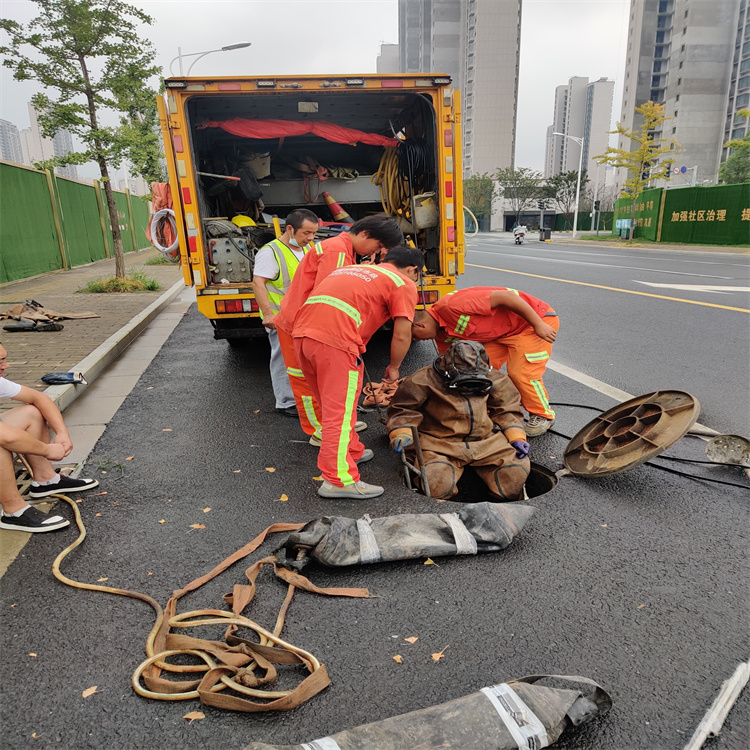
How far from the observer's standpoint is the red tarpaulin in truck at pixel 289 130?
682 cm

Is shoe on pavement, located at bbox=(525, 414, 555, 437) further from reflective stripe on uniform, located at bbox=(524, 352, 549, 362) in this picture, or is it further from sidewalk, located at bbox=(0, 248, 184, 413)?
sidewalk, located at bbox=(0, 248, 184, 413)

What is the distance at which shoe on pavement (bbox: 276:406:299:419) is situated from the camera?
500 centimetres

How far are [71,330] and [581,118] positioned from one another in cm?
16069

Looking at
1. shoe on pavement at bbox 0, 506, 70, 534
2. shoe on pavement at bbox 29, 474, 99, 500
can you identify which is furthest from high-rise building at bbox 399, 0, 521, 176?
shoe on pavement at bbox 0, 506, 70, 534

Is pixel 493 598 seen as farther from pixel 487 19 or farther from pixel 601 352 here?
pixel 487 19

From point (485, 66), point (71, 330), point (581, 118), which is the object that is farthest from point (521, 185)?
point (581, 118)

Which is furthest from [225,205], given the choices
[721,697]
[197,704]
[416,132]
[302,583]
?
[721,697]

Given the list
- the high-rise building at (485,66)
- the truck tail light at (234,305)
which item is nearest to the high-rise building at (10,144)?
the truck tail light at (234,305)

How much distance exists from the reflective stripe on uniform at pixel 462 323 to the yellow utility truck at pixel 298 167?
1591 millimetres

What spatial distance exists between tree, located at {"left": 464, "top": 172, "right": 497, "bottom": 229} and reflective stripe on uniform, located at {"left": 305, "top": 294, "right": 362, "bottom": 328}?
82.1 m

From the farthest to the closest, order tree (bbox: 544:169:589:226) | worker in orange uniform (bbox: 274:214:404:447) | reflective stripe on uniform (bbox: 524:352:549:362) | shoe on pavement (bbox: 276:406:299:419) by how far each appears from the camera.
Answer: tree (bbox: 544:169:589:226)
shoe on pavement (bbox: 276:406:299:419)
reflective stripe on uniform (bbox: 524:352:549:362)
worker in orange uniform (bbox: 274:214:404:447)

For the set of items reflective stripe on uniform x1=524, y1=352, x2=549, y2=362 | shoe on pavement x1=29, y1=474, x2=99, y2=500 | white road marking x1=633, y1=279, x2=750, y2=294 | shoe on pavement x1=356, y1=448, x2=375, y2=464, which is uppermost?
reflective stripe on uniform x1=524, y1=352, x2=549, y2=362

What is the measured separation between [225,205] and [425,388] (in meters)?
5.06

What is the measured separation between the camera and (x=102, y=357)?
21.2 feet
